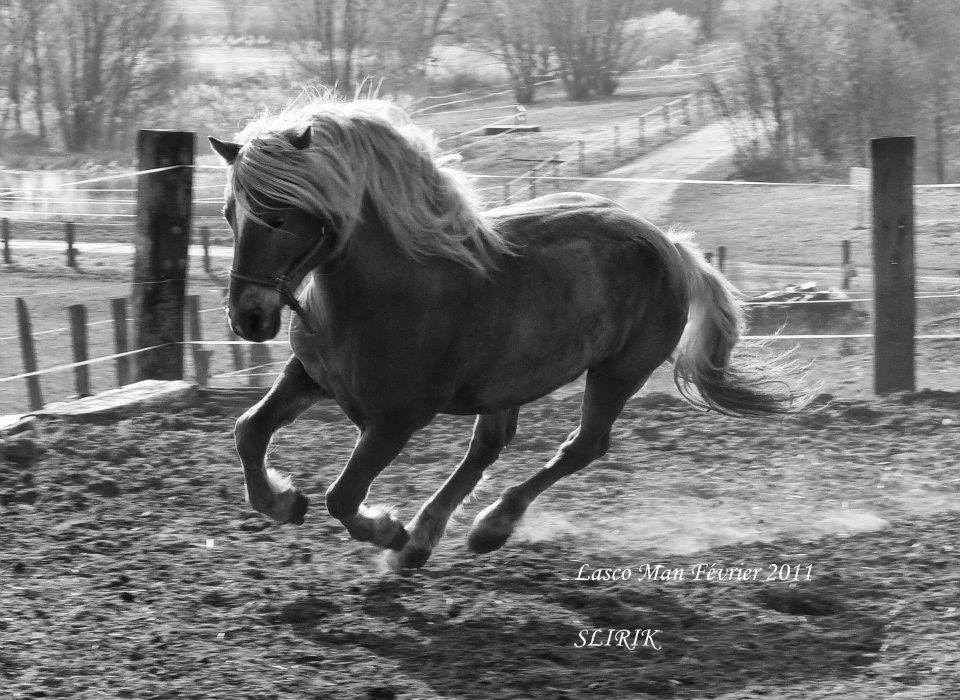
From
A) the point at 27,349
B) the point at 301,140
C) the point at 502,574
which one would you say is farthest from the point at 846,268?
the point at 301,140

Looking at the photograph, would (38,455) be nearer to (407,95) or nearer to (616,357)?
(616,357)

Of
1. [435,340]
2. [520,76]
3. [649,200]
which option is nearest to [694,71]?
[520,76]

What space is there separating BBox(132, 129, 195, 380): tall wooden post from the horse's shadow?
2.89 m

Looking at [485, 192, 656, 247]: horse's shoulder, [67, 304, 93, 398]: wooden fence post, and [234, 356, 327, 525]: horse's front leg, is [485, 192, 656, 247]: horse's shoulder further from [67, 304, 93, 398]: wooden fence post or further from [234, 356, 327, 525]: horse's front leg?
[67, 304, 93, 398]: wooden fence post

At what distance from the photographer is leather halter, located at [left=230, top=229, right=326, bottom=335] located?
3.30 metres

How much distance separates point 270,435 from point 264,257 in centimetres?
77

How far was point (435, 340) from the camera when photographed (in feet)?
12.1

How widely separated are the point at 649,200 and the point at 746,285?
13.3 ft

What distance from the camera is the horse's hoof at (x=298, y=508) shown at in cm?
390

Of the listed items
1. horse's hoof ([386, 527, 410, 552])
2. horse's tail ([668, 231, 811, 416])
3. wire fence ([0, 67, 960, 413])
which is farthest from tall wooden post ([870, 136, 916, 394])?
horse's hoof ([386, 527, 410, 552])

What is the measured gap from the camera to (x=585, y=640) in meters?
3.40

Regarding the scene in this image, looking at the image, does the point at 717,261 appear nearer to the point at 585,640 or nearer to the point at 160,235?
the point at 160,235

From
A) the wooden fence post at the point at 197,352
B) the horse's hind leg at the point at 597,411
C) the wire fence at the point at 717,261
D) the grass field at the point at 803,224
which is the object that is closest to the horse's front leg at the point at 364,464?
the horse's hind leg at the point at 597,411

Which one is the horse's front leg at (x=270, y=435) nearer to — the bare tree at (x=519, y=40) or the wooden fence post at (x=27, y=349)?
the wooden fence post at (x=27, y=349)
